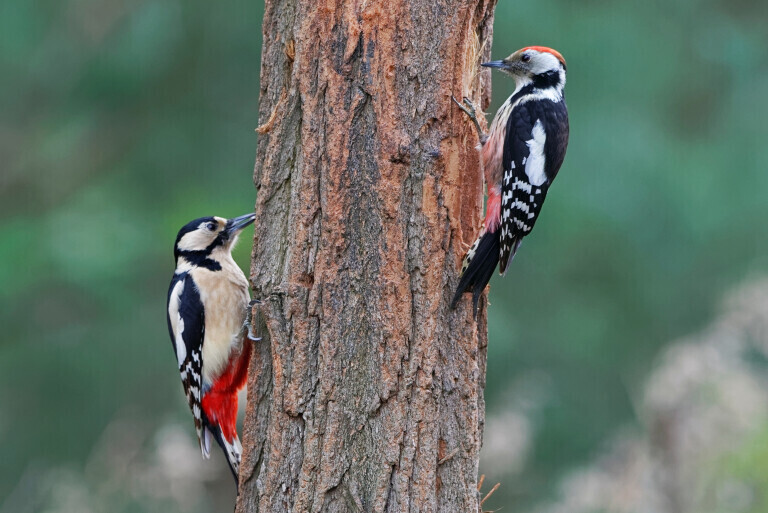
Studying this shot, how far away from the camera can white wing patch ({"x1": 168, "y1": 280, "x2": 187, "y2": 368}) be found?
3.95m

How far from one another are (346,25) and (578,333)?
463 centimetres

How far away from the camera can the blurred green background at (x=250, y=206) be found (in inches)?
264

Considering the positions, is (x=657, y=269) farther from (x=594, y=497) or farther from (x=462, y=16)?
(x=462, y=16)

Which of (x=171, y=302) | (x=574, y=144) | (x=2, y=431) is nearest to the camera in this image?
(x=171, y=302)

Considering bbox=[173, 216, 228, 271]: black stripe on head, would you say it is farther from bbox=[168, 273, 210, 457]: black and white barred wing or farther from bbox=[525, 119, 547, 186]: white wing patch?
bbox=[525, 119, 547, 186]: white wing patch

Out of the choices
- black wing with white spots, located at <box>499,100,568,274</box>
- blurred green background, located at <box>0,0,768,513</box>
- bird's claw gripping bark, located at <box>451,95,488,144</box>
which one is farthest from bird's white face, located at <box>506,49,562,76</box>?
blurred green background, located at <box>0,0,768,513</box>

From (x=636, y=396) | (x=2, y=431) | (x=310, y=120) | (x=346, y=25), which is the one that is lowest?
(x=310, y=120)

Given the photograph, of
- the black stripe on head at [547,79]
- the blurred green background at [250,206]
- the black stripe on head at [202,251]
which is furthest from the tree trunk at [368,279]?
the blurred green background at [250,206]

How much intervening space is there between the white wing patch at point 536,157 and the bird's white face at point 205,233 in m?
1.27

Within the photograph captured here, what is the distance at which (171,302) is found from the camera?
157 inches

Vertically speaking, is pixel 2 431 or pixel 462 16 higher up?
pixel 2 431

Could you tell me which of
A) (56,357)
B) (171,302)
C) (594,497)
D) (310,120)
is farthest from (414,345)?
(594,497)

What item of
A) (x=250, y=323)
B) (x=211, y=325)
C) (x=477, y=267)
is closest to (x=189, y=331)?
(x=211, y=325)

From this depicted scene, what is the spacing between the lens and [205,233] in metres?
4.03
